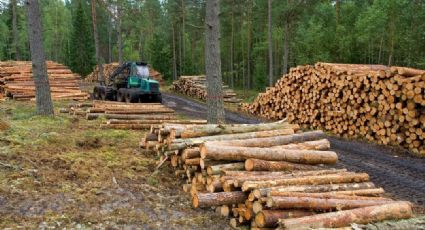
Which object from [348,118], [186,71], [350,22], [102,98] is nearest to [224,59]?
[186,71]

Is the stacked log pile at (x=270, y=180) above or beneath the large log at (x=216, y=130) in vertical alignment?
beneath

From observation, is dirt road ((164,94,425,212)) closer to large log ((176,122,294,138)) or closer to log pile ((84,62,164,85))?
large log ((176,122,294,138))

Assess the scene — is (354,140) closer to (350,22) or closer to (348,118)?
(348,118)

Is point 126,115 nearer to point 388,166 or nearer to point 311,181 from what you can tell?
point 388,166

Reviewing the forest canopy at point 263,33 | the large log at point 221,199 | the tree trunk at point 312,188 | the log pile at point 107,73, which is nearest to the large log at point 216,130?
the large log at point 221,199

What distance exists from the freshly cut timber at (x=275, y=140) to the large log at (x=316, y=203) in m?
2.14

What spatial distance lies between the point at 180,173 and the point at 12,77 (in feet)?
60.4

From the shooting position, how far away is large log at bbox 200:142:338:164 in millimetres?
6845

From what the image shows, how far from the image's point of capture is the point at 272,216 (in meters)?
Result: 5.45

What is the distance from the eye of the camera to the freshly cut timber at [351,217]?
5.18m

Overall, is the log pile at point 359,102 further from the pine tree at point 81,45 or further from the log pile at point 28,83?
the pine tree at point 81,45

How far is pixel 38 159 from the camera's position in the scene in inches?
336

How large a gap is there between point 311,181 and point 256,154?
111 cm

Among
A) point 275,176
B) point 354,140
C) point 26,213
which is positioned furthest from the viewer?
point 354,140
